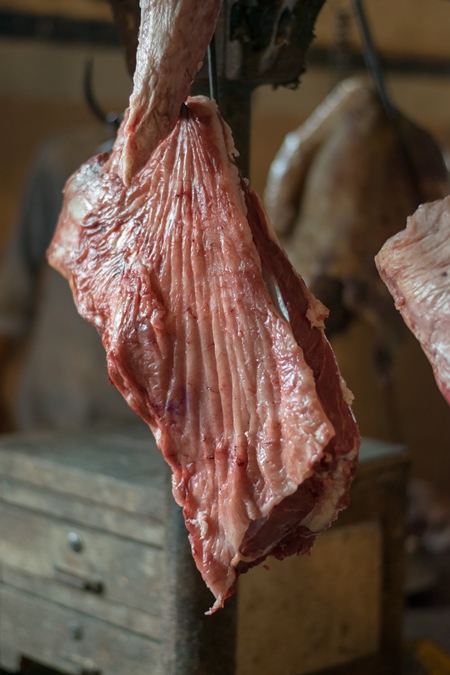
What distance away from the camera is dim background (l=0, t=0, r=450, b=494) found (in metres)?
3.52

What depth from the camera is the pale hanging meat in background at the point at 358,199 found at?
231cm

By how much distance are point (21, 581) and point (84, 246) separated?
0.88 metres

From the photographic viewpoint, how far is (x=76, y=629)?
1.67 metres

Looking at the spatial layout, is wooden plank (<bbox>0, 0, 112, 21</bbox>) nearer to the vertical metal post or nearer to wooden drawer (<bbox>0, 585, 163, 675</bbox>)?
wooden drawer (<bbox>0, 585, 163, 675</bbox>)

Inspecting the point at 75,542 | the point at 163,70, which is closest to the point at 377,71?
the point at 163,70

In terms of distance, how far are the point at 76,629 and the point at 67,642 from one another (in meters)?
0.04

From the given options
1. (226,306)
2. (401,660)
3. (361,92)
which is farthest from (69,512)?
(361,92)

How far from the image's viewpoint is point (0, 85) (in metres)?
3.48

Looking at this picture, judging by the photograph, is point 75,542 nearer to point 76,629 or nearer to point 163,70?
point 76,629

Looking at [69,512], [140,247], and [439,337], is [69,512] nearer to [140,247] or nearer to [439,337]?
[140,247]

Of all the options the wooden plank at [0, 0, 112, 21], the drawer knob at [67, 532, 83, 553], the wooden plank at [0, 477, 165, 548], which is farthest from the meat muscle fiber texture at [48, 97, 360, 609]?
the wooden plank at [0, 0, 112, 21]

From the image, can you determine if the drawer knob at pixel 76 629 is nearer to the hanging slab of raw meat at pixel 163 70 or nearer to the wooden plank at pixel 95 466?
the wooden plank at pixel 95 466

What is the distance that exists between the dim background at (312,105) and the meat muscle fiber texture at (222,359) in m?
2.35

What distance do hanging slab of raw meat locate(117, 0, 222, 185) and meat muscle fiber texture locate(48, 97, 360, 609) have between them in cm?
9
